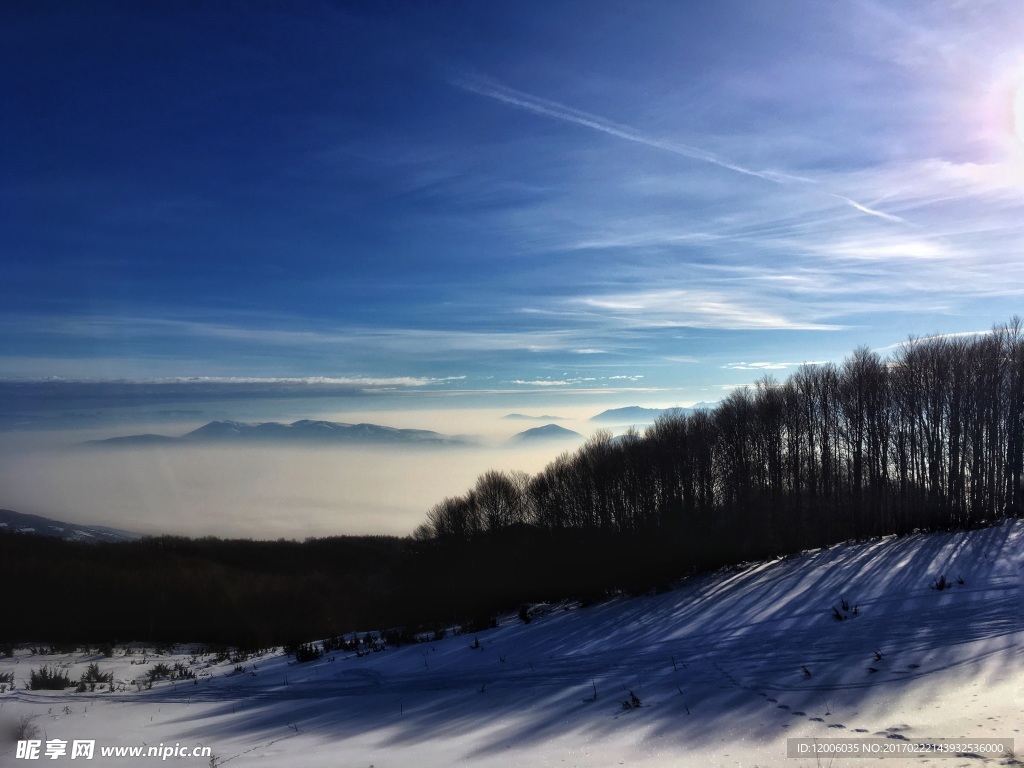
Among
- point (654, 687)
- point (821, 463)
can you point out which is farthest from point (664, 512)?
point (654, 687)

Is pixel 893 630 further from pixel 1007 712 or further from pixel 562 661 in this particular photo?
pixel 562 661

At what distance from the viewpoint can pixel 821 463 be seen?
3694 centimetres

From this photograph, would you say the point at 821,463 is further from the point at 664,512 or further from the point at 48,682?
the point at 48,682

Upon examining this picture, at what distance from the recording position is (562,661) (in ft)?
46.5

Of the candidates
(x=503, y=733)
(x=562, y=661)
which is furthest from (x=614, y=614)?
(x=503, y=733)

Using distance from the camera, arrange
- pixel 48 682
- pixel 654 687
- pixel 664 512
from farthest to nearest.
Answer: pixel 664 512 < pixel 48 682 < pixel 654 687

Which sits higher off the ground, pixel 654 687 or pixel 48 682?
pixel 654 687

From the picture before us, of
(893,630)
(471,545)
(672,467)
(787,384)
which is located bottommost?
(471,545)

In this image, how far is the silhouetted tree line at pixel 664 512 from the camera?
3050 centimetres

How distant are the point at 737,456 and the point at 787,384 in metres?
5.66

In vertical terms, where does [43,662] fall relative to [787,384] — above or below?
below

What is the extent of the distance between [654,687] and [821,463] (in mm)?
30478

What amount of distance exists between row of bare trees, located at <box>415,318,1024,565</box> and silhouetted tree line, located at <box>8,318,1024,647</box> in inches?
3.4

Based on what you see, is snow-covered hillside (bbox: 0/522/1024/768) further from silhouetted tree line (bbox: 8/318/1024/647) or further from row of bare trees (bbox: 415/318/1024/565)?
row of bare trees (bbox: 415/318/1024/565)
